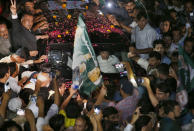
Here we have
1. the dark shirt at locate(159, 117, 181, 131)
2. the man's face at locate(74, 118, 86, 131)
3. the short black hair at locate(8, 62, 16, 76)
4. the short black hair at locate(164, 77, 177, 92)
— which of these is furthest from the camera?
the short black hair at locate(8, 62, 16, 76)

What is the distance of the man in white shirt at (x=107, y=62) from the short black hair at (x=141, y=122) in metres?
1.75

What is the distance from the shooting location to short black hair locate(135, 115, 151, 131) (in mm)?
2510

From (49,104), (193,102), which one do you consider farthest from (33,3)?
(193,102)

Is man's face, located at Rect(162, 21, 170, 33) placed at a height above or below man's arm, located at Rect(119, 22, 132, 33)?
above

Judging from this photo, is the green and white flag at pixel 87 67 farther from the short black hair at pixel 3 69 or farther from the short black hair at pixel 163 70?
the short black hair at pixel 3 69

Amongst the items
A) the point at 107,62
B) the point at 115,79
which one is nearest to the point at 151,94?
the point at 115,79

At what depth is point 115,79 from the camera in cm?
420

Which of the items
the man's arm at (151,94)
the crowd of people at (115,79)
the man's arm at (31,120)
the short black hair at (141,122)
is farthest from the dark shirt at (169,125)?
the man's arm at (31,120)

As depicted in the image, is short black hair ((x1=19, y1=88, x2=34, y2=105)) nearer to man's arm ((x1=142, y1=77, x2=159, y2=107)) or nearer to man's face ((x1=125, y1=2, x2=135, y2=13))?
man's arm ((x1=142, y1=77, x2=159, y2=107))

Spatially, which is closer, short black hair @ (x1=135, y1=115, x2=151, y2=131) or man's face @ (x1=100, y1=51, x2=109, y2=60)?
short black hair @ (x1=135, y1=115, x2=151, y2=131)

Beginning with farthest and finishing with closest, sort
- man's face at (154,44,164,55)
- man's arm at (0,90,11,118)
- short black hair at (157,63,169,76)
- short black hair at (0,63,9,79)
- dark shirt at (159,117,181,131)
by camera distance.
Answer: man's face at (154,44,164,55), short black hair at (0,63,9,79), short black hair at (157,63,169,76), man's arm at (0,90,11,118), dark shirt at (159,117,181,131)

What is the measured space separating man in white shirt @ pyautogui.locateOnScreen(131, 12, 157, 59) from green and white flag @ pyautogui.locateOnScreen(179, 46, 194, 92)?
2.79ft

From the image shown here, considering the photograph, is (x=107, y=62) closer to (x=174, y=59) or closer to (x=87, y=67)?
(x=87, y=67)

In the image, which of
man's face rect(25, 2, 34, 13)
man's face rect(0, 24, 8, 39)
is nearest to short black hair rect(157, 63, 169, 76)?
man's face rect(0, 24, 8, 39)
